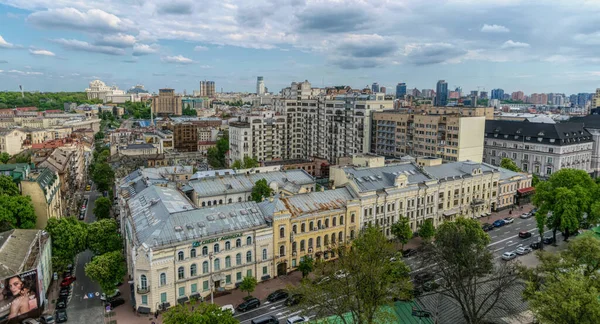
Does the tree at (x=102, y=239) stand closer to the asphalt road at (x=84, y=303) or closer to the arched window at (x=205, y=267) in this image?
the asphalt road at (x=84, y=303)

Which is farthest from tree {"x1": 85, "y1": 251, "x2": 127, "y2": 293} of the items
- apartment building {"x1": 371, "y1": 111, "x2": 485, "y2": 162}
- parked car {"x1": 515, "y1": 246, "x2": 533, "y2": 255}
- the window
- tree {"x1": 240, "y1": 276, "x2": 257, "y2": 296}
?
apartment building {"x1": 371, "y1": 111, "x2": 485, "y2": 162}

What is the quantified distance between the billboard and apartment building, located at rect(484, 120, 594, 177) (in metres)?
128

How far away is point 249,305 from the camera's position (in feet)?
174

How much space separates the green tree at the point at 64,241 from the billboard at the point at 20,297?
35.0 ft

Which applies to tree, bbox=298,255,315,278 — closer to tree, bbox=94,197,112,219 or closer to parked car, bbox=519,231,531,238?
parked car, bbox=519,231,531,238

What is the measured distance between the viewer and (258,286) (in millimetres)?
59344

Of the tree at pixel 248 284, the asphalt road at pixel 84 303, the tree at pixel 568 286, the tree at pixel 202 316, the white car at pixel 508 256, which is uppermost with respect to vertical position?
the tree at pixel 568 286

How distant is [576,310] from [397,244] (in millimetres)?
40079

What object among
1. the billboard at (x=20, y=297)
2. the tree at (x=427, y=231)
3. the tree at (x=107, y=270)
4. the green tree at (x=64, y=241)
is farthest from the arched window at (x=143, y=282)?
the tree at (x=427, y=231)

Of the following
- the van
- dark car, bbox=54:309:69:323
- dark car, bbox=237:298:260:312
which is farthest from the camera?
dark car, bbox=237:298:260:312

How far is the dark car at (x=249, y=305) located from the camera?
52719 millimetres

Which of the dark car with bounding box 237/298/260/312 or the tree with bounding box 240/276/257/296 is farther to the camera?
the tree with bounding box 240/276/257/296

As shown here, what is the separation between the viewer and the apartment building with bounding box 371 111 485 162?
118562 millimetres

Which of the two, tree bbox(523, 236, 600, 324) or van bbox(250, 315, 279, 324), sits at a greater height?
tree bbox(523, 236, 600, 324)
